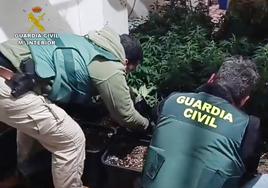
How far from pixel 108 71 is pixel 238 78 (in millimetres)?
905

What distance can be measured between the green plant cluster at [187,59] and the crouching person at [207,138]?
112 cm

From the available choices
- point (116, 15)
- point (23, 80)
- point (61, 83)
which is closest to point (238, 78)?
point (61, 83)

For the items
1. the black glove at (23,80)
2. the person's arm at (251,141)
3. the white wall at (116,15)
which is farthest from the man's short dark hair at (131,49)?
the white wall at (116,15)

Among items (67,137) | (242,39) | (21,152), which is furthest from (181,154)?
(242,39)

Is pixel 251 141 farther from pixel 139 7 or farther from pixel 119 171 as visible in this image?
pixel 139 7

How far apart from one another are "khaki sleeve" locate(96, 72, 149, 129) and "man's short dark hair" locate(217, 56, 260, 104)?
2.47ft

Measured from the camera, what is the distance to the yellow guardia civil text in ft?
8.21

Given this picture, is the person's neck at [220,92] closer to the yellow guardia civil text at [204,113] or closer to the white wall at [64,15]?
the yellow guardia civil text at [204,113]

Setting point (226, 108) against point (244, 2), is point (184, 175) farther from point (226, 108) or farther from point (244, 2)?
point (244, 2)

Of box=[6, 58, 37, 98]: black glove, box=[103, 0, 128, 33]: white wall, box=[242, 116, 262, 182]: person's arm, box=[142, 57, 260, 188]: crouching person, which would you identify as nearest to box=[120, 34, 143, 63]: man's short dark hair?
box=[6, 58, 37, 98]: black glove

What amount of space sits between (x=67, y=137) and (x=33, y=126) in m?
0.23

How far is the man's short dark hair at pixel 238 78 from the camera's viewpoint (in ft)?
8.52

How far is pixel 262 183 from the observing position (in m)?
2.89

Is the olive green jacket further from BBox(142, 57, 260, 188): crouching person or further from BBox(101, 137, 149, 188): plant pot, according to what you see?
BBox(142, 57, 260, 188): crouching person
